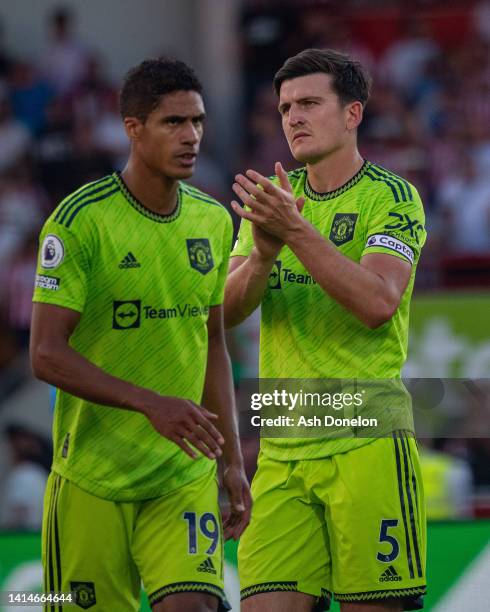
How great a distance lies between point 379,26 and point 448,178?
2.51 meters

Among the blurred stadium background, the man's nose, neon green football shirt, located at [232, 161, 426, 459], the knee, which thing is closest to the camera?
the knee

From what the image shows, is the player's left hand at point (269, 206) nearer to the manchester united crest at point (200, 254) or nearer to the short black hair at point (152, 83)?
the manchester united crest at point (200, 254)

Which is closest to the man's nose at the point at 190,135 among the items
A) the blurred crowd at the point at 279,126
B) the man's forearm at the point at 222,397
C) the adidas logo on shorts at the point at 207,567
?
the man's forearm at the point at 222,397

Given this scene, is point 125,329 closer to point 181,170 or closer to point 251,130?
point 181,170

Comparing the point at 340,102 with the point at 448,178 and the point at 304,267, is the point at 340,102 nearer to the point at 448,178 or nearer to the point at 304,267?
the point at 304,267

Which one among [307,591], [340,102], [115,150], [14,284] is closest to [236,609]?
[307,591]

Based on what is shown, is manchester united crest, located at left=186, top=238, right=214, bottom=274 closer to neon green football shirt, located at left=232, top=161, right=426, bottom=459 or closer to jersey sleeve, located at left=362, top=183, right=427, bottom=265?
neon green football shirt, located at left=232, top=161, right=426, bottom=459

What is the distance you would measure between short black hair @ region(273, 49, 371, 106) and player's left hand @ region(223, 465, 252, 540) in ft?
4.77

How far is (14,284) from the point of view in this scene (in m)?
10.2

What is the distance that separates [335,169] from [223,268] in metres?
0.57

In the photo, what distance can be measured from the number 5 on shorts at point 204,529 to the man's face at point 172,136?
3.95 feet

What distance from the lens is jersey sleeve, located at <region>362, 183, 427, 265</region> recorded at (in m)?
4.63

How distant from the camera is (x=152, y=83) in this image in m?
4.60

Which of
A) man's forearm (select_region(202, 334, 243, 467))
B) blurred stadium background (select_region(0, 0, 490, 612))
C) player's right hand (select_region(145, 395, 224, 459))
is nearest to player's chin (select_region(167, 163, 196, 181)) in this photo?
man's forearm (select_region(202, 334, 243, 467))
